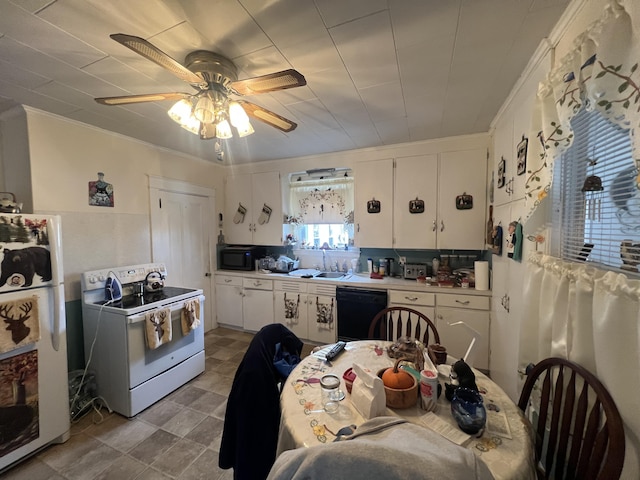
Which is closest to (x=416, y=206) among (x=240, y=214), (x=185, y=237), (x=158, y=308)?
(x=240, y=214)

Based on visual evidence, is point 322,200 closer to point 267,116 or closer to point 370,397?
point 267,116

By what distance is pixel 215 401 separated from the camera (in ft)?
7.50

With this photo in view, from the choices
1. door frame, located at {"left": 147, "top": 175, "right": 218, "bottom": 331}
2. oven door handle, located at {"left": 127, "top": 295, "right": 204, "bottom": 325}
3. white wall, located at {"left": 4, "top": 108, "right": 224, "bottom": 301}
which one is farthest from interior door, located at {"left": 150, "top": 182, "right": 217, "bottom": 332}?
oven door handle, located at {"left": 127, "top": 295, "right": 204, "bottom": 325}

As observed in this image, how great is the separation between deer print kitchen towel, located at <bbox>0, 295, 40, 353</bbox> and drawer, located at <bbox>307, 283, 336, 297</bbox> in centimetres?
233

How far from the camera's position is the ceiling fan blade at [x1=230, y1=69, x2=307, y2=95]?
115 centimetres

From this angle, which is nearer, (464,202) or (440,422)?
(440,422)

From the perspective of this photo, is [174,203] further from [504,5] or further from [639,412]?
[639,412]

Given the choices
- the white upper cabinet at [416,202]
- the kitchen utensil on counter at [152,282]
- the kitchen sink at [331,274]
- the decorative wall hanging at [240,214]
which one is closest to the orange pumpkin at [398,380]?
the white upper cabinet at [416,202]

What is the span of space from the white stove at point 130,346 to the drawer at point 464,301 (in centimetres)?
248

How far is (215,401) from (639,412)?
2575 mm

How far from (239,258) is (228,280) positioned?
0.36 m

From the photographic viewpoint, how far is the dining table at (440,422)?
2.80 ft

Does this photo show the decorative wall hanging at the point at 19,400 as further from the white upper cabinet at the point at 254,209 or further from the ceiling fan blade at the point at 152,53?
the white upper cabinet at the point at 254,209

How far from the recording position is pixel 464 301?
8.59ft
